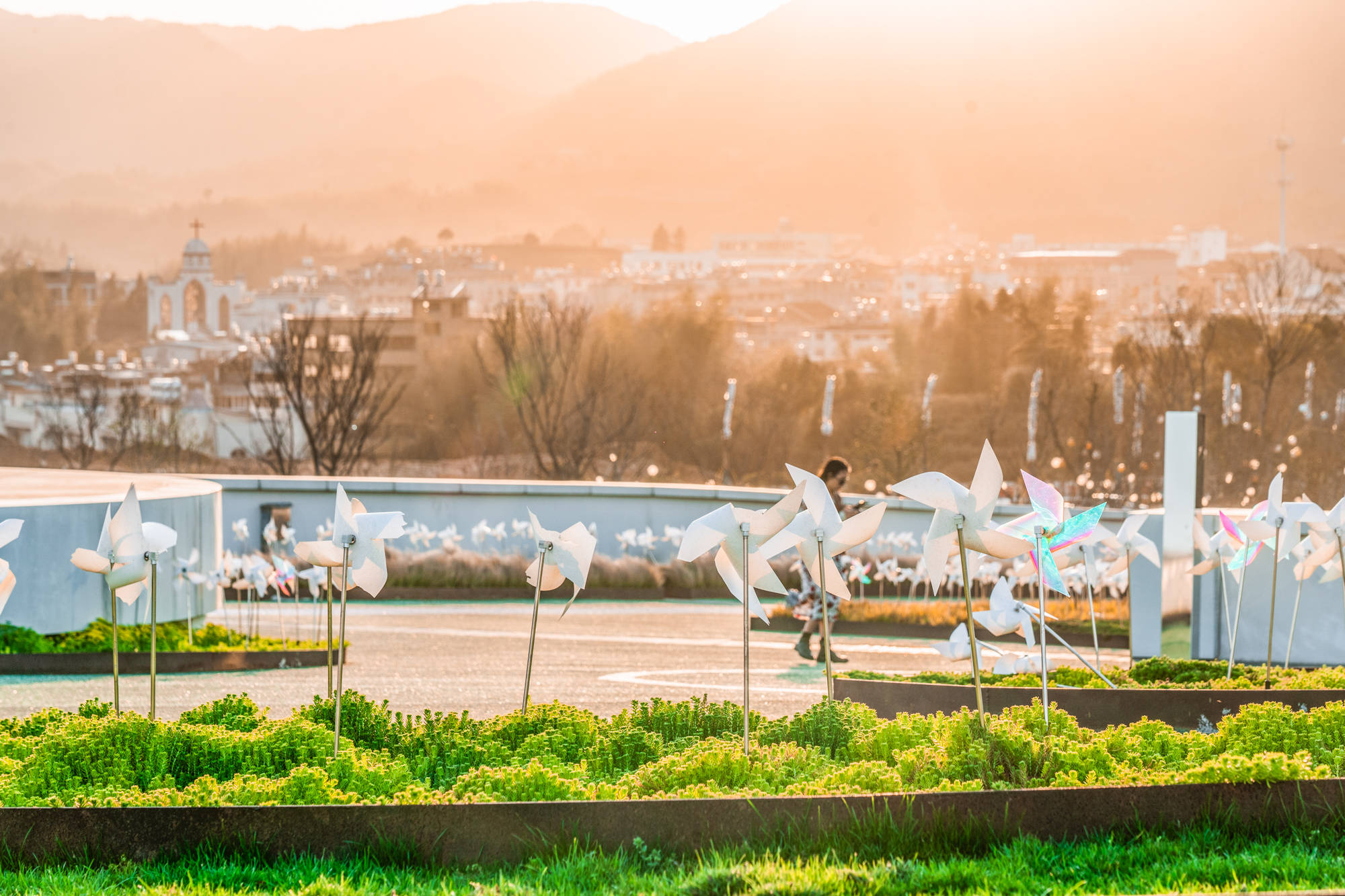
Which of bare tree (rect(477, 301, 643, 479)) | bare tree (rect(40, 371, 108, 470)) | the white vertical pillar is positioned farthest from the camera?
bare tree (rect(40, 371, 108, 470))

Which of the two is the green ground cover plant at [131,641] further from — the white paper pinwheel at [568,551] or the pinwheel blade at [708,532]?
the pinwheel blade at [708,532]

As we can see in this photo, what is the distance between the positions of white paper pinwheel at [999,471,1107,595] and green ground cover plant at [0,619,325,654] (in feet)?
20.5

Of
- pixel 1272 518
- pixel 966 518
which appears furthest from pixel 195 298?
pixel 966 518

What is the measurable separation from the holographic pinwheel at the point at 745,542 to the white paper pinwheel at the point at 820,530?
0.02 meters

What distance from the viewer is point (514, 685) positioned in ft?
28.2

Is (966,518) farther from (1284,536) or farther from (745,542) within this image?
(1284,536)

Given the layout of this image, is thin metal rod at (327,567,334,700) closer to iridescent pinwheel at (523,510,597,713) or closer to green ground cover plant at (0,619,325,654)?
iridescent pinwheel at (523,510,597,713)

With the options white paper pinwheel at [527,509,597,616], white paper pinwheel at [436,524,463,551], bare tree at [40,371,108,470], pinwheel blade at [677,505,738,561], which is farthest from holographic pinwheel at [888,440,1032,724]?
bare tree at [40,371,108,470]

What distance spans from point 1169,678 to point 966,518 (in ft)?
9.41

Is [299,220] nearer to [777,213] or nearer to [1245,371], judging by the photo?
[777,213]

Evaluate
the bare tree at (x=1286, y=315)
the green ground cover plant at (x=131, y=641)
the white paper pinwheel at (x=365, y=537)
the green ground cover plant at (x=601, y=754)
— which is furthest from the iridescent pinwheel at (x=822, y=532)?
the bare tree at (x=1286, y=315)

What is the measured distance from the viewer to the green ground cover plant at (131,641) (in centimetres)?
932

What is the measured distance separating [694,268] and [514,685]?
106 meters

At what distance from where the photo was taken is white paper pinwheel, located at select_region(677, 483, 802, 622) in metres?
4.82
